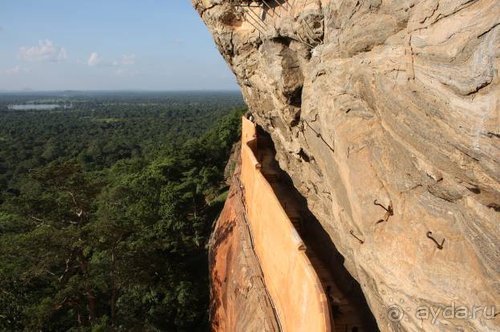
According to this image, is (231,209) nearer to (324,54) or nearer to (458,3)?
(324,54)

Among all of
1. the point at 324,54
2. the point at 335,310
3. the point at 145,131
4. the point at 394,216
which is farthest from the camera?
the point at 145,131

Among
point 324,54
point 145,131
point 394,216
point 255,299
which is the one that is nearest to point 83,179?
point 255,299

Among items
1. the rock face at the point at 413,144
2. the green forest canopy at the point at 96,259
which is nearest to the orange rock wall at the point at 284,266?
the rock face at the point at 413,144

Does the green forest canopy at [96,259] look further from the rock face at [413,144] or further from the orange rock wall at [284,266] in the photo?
the rock face at [413,144]

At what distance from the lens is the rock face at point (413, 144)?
452 cm

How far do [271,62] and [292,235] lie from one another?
4.45 metres

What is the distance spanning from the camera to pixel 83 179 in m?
14.8

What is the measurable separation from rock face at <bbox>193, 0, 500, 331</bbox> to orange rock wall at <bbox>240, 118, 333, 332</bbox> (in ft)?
3.22

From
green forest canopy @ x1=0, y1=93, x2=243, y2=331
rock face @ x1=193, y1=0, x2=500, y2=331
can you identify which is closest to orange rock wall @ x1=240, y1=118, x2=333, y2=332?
rock face @ x1=193, y1=0, x2=500, y2=331

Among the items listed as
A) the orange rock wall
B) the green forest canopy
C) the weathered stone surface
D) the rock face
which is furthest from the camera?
the green forest canopy

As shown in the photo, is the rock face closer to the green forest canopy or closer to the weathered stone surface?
the weathered stone surface

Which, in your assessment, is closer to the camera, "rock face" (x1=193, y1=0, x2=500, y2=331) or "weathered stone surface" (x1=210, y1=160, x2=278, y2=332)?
"rock face" (x1=193, y1=0, x2=500, y2=331)

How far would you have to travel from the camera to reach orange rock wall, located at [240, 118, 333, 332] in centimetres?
682

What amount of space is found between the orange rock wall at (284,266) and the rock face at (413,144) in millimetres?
982
